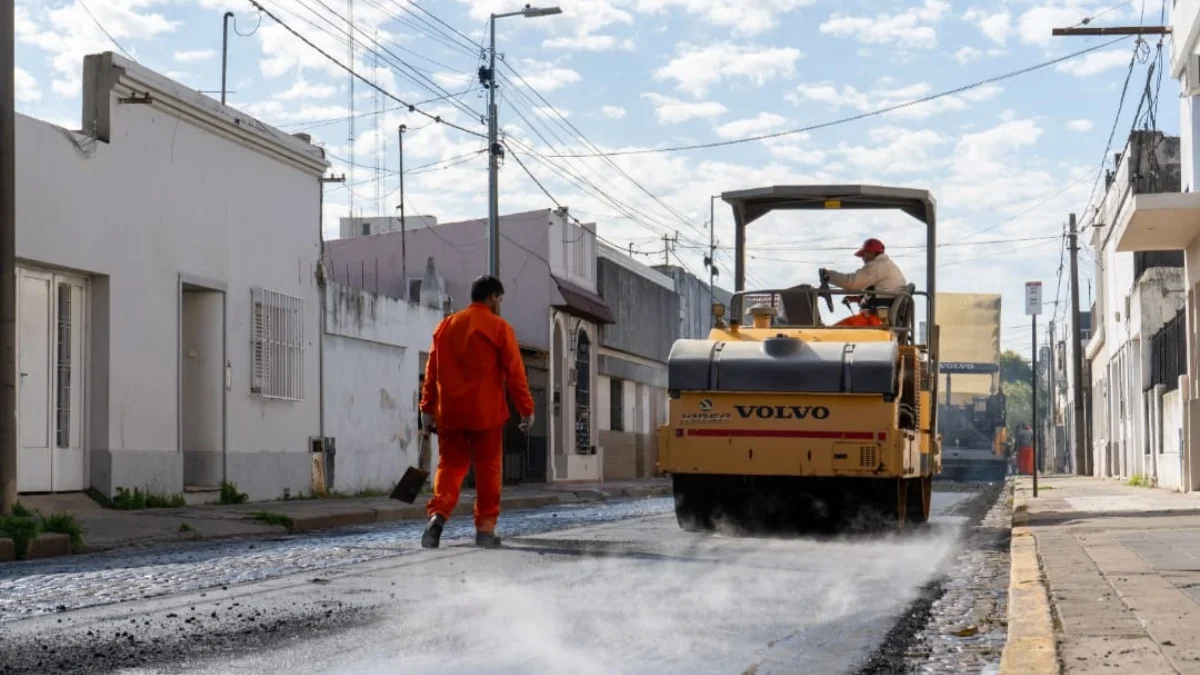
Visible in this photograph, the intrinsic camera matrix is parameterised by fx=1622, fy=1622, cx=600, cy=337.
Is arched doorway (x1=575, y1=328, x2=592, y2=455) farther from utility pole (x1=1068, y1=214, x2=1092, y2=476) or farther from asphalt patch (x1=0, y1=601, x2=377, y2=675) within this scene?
asphalt patch (x1=0, y1=601, x2=377, y2=675)

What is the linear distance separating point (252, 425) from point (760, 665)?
16459 mm

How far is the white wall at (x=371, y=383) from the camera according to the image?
2405 centimetres

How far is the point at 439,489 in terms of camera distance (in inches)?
404

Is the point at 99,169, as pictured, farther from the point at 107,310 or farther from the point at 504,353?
the point at 504,353

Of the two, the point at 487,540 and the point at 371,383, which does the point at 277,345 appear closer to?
the point at 371,383

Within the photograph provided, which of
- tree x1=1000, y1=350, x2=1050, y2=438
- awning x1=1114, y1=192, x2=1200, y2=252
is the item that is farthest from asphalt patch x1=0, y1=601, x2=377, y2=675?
tree x1=1000, y1=350, x2=1050, y2=438

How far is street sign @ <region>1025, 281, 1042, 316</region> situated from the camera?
61.7 feet

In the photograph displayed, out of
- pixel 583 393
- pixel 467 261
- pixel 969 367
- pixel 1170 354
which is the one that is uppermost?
pixel 467 261

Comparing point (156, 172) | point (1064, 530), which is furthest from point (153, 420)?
A: point (1064, 530)

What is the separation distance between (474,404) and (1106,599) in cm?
478

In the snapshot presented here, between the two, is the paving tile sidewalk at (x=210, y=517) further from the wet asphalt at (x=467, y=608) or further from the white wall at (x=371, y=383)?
the white wall at (x=371, y=383)

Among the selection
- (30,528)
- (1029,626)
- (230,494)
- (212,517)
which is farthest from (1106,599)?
(230,494)

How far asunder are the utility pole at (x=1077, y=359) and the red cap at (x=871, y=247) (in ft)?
97.6

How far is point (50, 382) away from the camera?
16562 millimetres
